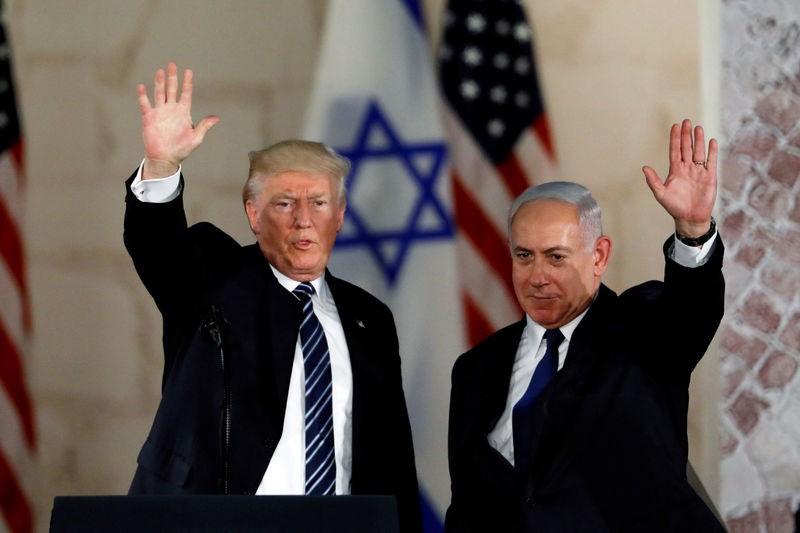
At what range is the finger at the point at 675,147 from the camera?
215cm

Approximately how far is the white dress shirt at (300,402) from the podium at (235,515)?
0.88m

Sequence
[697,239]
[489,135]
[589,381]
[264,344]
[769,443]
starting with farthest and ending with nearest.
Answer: [489,135] → [769,443] → [264,344] → [589,381] → [697,239]

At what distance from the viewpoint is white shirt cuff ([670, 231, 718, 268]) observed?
6.84ft

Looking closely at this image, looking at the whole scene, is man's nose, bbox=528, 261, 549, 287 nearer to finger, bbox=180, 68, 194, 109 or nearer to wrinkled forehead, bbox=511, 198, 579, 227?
wrinkled forehead, bbox=511, 198, 579, 227

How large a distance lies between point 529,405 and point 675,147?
61 cm

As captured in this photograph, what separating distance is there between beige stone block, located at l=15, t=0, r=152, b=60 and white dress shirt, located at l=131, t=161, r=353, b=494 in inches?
57.8

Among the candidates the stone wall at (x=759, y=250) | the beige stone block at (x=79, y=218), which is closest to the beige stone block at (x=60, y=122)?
the beige stone block at (x=79, y=218)

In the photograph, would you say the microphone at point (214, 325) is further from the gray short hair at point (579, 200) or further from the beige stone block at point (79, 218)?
the beige stone block at point (79, 218)

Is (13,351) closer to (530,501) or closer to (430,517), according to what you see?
(430,517)

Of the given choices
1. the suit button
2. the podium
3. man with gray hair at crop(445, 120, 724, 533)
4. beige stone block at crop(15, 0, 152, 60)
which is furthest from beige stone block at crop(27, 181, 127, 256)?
the podium

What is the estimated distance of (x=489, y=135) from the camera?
3.35 metres

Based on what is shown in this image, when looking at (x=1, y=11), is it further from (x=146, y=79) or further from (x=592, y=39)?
(x=592, y=39)

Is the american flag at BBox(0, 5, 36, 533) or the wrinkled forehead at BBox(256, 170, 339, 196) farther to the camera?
the american flag at BBox(0, 5, 36, 533)

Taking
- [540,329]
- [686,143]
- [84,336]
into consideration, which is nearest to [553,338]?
[540,329]
